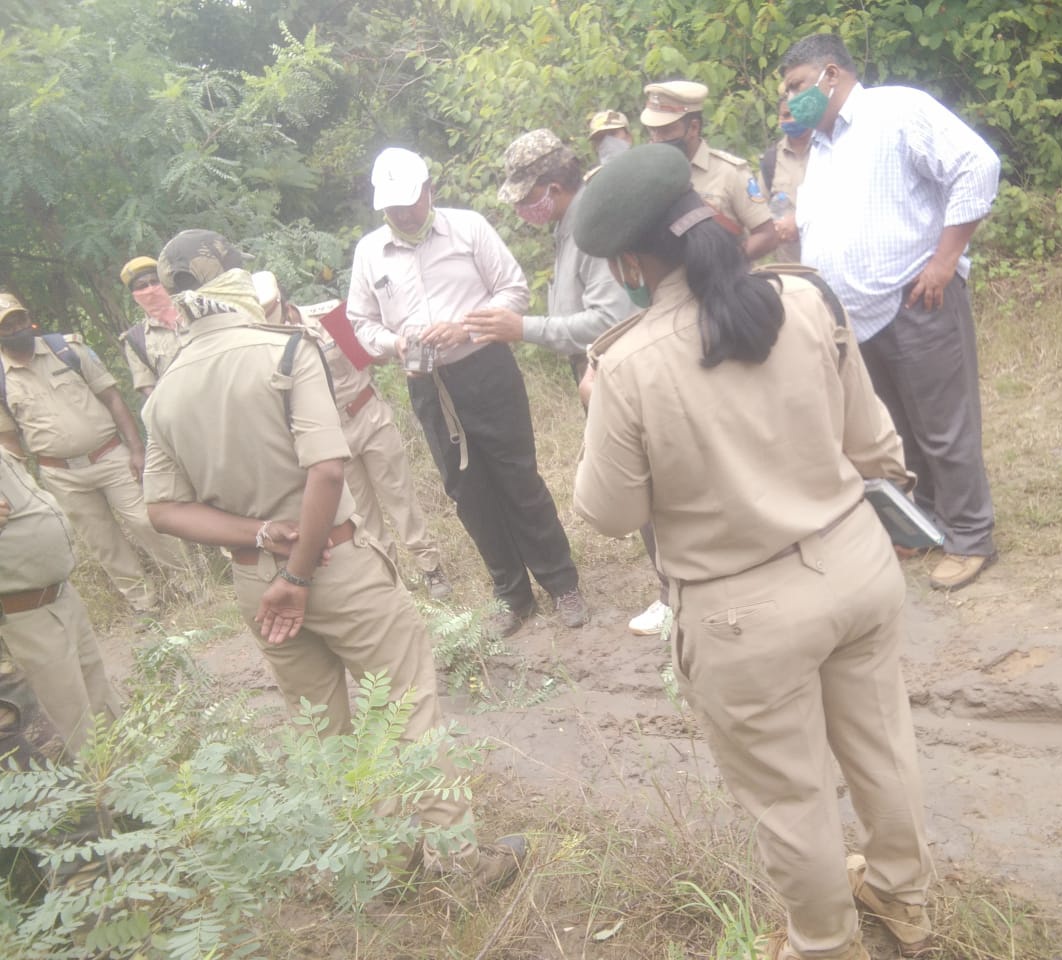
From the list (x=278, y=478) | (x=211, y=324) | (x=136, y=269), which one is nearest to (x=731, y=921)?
(x=278, y=478)

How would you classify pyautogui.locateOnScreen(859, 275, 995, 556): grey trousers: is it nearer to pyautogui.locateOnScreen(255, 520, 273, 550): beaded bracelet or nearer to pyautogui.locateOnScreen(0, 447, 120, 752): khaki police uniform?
pyautogui.locateOnScreen(255, 520, 273, 550): beaded bracelet

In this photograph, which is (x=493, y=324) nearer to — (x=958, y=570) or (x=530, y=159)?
(x=530, y=159)

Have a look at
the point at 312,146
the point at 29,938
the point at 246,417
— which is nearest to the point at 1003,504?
the point at 246,417

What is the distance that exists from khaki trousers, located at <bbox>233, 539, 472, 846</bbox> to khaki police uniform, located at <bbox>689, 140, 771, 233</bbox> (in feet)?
7.01

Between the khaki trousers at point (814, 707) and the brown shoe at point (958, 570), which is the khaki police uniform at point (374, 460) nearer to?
the brown shoe at point (958, 570)

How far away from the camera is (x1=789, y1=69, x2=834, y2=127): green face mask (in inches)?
142

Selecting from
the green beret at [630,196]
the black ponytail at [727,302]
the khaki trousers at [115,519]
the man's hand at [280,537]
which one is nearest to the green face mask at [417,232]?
the man's hand at [280,537]

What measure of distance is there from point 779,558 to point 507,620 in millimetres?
2756

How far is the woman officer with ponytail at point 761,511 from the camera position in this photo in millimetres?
1799

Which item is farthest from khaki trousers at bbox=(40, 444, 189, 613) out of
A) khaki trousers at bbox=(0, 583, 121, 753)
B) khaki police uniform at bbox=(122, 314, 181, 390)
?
khaki trousers at bbox=(0, 583, 121, 753)

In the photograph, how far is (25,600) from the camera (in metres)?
3.42

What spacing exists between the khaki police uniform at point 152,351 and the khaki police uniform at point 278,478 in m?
3.09

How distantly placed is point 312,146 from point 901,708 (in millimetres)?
9044

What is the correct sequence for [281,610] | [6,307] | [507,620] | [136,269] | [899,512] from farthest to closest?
[136,269] → [6,307] → [507,620] → [281,610] → [899,512]
